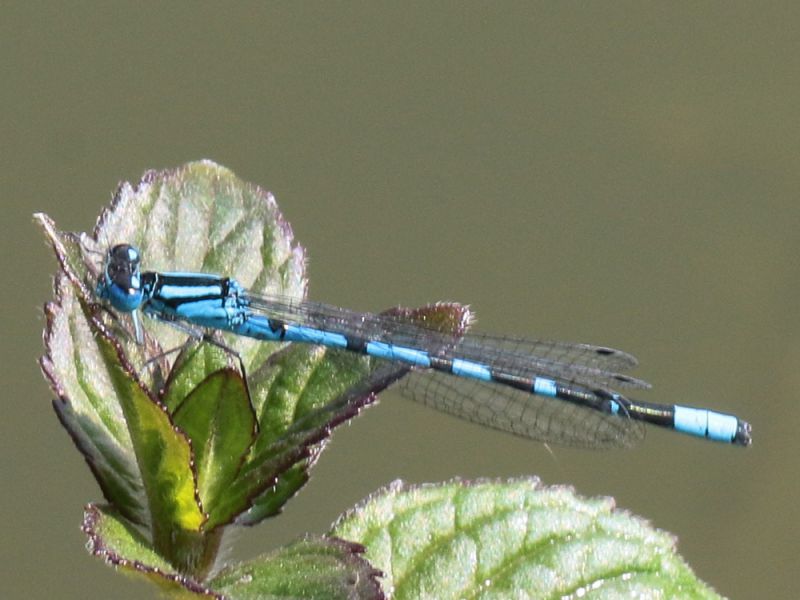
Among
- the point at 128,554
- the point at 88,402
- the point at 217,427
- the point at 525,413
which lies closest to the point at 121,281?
the point at 88,402

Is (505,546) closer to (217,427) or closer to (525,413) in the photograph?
(217,427)

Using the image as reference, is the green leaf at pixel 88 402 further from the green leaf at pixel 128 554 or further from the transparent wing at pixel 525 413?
the transparent wing at pixel 525 413

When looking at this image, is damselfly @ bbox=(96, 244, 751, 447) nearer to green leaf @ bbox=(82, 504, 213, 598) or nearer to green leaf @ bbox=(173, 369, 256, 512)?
green leaf @ bbox=(173, 369, 256, 512)

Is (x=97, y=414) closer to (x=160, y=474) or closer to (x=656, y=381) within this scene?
(x=160, y=474)

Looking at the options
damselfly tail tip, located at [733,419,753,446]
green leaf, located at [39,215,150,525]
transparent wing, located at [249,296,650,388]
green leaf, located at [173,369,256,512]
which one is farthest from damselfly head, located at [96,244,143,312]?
damselfly tail tip, located at [733,419,753,446]

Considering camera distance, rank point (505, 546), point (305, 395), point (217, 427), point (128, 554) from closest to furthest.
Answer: point (128, 554) → point (217, 427) → point (305, 395) → point (505, 546)

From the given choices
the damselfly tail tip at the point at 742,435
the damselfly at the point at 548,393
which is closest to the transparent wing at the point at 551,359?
the damselfly at the point at 548,393
